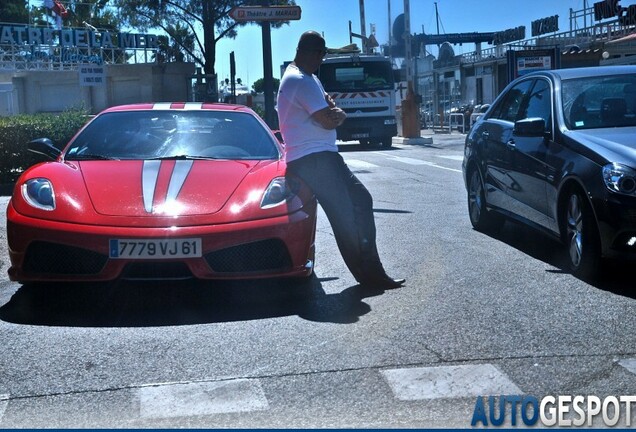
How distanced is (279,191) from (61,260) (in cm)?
138

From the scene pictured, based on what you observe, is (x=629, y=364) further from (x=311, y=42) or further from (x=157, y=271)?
(x=311, y=42)

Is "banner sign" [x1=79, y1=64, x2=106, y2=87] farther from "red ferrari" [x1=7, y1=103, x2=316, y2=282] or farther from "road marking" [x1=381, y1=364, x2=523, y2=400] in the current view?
"road marking" [x1=381, y1=364, x2=523, y2=400]

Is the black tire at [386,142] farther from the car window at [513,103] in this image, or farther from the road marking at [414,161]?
the car window at [513,103]

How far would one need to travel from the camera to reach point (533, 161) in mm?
7129

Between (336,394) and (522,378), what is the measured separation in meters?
0.85

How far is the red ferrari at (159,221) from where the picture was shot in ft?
17.9

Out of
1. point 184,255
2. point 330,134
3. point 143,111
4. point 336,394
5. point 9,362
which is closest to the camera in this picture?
point 336,394

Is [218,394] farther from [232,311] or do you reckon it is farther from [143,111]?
[143,111]

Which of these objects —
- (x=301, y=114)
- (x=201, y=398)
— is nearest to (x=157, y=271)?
(x=301, y=114)

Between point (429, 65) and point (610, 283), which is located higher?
point (429, 65)

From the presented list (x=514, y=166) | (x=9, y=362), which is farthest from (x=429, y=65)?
(x=9, y=362)

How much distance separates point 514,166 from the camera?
7559mm

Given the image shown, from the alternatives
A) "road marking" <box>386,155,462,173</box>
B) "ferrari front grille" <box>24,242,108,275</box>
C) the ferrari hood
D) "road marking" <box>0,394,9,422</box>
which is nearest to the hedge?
"road marking" <box>386,155,462,173</box>

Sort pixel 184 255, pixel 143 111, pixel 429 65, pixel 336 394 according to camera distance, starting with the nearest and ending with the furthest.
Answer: pixel 336 394 < pixel 184 255 < pixel 143 111 < pixel 429 65
